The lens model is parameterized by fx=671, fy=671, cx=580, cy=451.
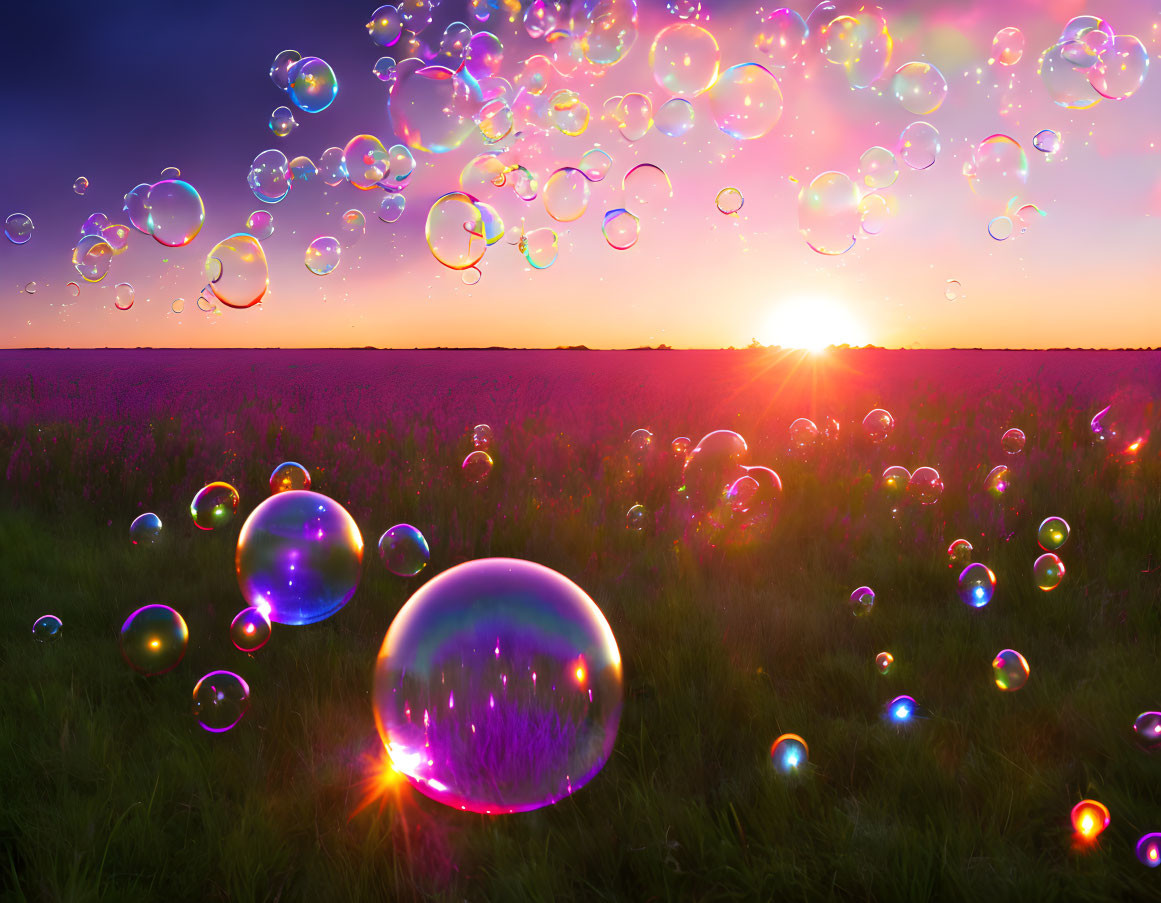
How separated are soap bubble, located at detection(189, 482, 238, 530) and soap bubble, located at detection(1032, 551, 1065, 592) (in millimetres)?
4936

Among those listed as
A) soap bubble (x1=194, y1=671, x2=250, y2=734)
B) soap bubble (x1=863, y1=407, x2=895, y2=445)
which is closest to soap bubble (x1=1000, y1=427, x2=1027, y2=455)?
soap bubble (x1=863, y1=407, x2=895, y2=445)

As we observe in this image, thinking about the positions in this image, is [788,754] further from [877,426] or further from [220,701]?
[877,426]

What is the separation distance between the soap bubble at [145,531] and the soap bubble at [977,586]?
4782mm

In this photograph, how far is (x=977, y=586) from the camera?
135 inches

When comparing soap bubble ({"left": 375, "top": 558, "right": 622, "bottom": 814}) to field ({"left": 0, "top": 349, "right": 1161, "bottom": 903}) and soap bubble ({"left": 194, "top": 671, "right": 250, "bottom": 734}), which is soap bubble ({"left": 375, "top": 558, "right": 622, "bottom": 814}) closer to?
field ({"left": 0, "top": 349, "right": 1161, "bottom": 903})

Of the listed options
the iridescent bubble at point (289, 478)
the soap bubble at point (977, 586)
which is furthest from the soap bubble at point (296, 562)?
the soap bubble at point (977, 586)

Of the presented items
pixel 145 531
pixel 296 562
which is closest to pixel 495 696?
pixel 296 562

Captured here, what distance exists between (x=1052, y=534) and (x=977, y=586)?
1.04 meters

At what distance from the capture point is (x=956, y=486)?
5.27m

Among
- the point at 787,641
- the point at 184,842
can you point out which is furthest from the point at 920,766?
the point at 184,842

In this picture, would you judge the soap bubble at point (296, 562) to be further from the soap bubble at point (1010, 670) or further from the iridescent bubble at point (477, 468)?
the soap bubble at point (1010, 670)

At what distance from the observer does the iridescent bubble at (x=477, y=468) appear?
18.7 feet

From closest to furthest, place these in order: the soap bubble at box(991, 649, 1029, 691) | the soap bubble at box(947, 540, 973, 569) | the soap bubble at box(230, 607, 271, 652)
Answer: the soap bubble at box(991, 649, 1029, 691) < the soap bubble at box(230, 607, 271, 652) < the soap bubble at box(947, 540, 973, 569)

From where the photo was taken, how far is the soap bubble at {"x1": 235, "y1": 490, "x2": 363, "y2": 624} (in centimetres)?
314
